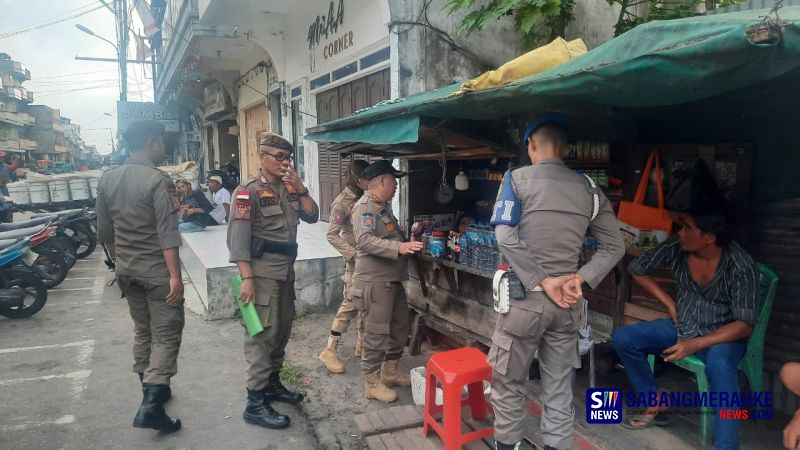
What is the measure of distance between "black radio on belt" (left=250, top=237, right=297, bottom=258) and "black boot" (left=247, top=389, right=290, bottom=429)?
1.00 metres

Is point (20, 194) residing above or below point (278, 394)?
above

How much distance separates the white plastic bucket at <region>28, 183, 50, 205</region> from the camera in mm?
10828

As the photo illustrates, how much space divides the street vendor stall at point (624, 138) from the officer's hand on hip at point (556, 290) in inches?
36.5

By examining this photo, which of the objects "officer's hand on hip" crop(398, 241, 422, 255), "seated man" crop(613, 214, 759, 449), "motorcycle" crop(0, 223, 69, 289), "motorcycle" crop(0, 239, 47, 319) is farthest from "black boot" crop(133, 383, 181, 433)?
"motorcycle" crop(0, 223, 69, 289)

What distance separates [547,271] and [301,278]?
4102 millimetres

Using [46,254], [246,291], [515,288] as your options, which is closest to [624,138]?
[515,288]

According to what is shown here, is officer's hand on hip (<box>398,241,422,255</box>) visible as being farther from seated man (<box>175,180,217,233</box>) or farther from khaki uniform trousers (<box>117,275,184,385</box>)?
seated man (<box>175,180,217,233</box>)

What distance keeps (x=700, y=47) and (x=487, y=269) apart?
2.50m

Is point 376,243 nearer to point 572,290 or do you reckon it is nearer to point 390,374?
point 390,374

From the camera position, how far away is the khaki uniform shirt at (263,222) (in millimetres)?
3373

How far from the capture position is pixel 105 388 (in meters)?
4.15

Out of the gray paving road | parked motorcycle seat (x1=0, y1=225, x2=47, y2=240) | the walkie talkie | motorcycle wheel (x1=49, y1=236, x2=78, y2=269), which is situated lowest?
the gray paving road

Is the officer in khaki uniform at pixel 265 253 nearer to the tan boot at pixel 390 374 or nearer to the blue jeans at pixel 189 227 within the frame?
→ the tan boot at pixel 390 374

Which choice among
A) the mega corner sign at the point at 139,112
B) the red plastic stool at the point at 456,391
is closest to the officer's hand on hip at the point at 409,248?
the red plastic stool at the point at 456,391
